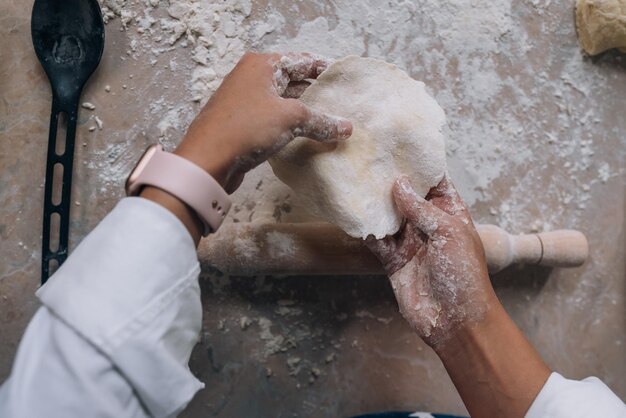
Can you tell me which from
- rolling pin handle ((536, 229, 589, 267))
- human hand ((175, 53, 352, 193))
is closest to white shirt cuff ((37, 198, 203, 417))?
human hand ((175, 53, 352, 193))

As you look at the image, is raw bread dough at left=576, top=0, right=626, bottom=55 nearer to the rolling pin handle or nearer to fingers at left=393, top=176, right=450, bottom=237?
the rolling pin handle

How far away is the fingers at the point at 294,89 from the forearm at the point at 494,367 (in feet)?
1.59

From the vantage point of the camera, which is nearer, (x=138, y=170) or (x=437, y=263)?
(x=138, y=170)

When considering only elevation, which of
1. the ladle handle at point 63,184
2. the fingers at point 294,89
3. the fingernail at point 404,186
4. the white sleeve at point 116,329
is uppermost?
the fingers at point 294,89

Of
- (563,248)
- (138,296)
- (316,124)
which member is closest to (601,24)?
(563,248)

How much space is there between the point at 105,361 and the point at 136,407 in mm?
78

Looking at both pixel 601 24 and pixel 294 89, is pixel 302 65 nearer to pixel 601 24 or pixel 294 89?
pixel 294 89

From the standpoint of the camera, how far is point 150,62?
1093mm

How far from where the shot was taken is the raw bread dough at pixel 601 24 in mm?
1083

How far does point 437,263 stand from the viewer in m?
0.89

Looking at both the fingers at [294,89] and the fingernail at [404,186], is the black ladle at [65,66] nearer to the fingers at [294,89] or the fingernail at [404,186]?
the fingers at [294,89]

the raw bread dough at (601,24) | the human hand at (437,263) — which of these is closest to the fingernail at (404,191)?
the human hand at (437,263)

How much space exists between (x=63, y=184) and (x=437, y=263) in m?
0.73

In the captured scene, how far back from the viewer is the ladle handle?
3.43 feet
